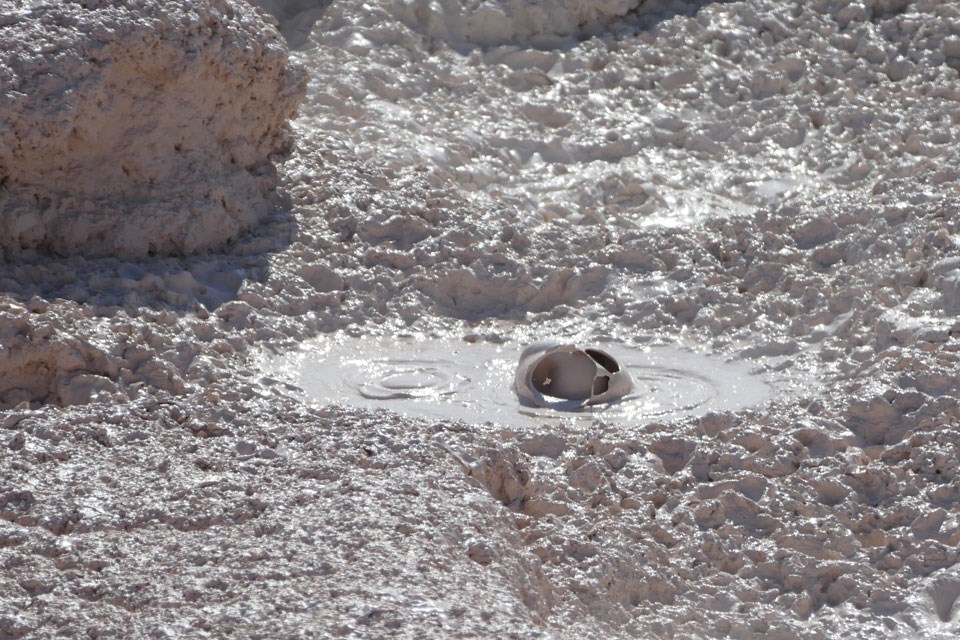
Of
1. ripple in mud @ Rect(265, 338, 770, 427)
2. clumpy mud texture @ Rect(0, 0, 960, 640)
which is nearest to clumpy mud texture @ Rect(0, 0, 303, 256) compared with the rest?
clumpy mud texture @ Rect(0, 0, 960, 640)

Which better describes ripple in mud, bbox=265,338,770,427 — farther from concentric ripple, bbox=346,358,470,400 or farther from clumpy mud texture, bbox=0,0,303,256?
clumpy mud texture, bbox=0,0,303,256

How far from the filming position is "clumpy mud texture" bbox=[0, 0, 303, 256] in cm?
435

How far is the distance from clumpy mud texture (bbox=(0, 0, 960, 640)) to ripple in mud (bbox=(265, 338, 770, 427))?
57mm

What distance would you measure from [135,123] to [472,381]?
4.89ft

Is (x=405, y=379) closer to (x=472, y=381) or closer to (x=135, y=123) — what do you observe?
(x=472, y=381)

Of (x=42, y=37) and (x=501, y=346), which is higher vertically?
(x=42, y=37)

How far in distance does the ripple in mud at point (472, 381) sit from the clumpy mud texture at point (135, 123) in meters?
0.76

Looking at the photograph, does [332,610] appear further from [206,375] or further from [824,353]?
[824,353]

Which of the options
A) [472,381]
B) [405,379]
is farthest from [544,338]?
[405,379]

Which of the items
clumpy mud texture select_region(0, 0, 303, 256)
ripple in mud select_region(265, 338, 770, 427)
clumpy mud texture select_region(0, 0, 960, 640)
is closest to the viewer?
clumpy mud texture select_region(0, 0, 960, 640)

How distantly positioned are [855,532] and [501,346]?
4.64 ft

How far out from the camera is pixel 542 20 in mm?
6262

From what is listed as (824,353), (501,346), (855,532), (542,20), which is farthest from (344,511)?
(542,20)

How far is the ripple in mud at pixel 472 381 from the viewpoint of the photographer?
402cm
